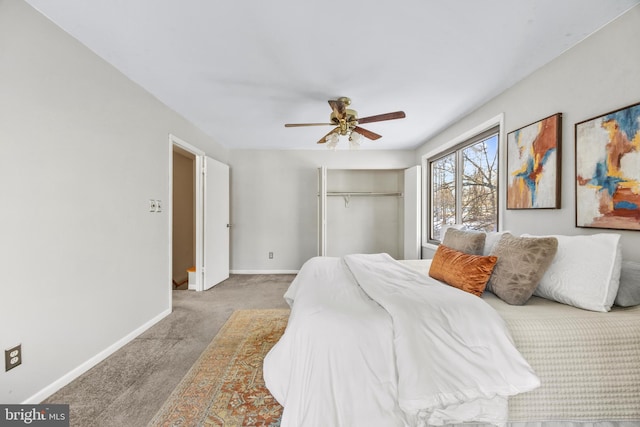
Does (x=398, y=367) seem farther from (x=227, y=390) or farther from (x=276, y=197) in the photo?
(x=276, y=197)

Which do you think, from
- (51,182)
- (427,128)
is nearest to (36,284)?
(51,182)

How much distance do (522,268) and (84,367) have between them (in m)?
3.07

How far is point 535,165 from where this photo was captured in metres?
2.21

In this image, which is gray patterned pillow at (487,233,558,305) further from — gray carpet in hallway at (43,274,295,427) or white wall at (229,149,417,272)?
white wall at (229,149,417,272)

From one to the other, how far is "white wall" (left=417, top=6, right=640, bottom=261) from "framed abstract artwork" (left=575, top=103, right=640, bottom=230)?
6cm

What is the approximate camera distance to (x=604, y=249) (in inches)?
55.9

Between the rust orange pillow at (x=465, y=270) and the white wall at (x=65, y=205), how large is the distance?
2.67 metres

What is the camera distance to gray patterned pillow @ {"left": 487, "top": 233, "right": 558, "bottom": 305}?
59.3 inches

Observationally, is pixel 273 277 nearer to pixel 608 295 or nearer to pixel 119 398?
pixel 119 398

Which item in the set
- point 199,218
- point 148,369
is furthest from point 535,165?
point 199,218

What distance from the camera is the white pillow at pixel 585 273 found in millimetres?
1368

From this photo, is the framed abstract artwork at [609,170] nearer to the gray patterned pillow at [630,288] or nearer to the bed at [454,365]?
the gray patterned pillow at [630,288]

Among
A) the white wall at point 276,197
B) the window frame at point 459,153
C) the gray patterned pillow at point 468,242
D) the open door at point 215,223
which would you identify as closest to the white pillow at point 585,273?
the gray patterned pillow at point 468,242

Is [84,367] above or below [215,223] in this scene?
below
